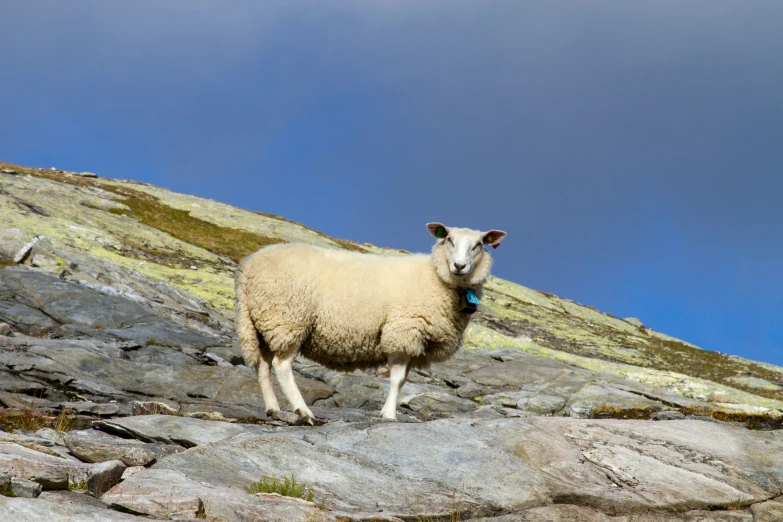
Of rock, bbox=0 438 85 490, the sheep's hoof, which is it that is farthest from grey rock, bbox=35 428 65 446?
the sheep's hoof

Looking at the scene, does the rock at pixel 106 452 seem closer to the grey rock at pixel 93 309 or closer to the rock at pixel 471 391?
the grey rock at pixel 93 309

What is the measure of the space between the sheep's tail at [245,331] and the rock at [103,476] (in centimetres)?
622

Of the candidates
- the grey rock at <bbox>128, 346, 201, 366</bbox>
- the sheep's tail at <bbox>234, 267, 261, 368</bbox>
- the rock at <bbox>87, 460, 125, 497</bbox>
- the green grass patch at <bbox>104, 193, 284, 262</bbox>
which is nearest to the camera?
the rock at <bbox>87, 460, 125, 497</bbox>

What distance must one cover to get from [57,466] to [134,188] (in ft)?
257

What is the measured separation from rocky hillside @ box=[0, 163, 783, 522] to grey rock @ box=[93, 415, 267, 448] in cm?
4

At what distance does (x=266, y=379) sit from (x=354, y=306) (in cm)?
235

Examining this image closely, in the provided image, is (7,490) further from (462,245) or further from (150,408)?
(462,245)

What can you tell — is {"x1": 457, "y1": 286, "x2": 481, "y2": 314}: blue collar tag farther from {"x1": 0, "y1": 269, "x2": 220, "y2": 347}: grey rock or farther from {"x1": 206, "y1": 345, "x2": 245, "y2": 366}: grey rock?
{"x1": 0, "y1": 269, "x2": 220, "y2": 347}: grey rock

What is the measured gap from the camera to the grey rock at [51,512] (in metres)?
5.84

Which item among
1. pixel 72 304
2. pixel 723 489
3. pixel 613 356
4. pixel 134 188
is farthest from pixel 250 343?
pixel 134 188

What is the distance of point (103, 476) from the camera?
749 centimetres

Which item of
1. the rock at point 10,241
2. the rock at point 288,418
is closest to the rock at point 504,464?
the rock at point 288,418

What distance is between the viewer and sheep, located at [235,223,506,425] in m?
13.6

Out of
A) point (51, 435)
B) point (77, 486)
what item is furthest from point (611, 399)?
point (77, 486)
